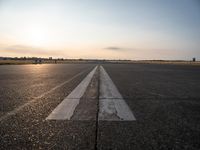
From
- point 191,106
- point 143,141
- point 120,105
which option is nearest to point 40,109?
point 120,105

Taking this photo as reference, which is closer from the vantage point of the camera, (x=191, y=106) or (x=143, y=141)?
(x=143, y=141)

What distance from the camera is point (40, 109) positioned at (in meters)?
4.95

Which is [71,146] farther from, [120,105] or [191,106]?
[191,106]

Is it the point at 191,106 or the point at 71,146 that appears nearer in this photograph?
the point at 71,146

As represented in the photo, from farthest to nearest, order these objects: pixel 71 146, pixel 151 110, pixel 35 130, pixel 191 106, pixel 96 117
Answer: pixel 191 106
pixel 151 110
pixel 96 117
pixel 35 130
pixel 71 146

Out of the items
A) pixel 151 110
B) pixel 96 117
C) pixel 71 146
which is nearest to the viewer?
pixel 71 146

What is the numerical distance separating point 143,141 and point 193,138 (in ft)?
2.40

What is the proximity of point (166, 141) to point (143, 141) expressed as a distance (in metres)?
0.31

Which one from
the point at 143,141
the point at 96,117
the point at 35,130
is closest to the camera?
the point at 143,141

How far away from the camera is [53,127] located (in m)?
3.59

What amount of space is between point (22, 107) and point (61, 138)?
245 centimetres

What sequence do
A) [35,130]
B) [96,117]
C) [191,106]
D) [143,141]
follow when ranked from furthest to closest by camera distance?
[191,106]
[96,117]
[35,130]
[143,141]

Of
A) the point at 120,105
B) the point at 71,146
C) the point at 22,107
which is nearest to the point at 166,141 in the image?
the point at 71,146

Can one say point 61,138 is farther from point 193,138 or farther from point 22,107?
point 22,107
